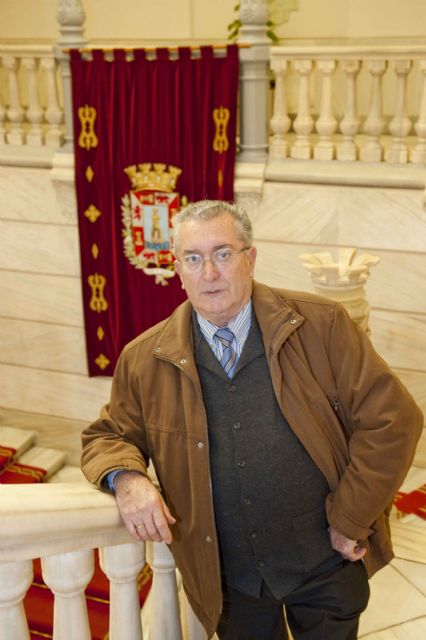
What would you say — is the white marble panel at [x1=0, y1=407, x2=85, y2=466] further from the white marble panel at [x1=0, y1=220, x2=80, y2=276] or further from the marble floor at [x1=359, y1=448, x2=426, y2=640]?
the marble floor at [x1=359, y1=448, x2=426, y2=640]

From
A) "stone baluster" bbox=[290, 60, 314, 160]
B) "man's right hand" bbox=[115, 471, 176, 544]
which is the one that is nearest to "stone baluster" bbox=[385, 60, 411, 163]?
"stone baluster" bbox=[290, 60, 314, 160]

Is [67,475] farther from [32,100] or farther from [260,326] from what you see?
[260,326]

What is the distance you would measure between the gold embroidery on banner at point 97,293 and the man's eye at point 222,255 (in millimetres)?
4880

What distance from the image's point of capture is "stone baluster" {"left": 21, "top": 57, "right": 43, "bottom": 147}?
23.0ft

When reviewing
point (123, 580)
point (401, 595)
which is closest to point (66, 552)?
point (123, 580)

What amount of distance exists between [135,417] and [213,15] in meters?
7.03

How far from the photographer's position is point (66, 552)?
77.3 inches

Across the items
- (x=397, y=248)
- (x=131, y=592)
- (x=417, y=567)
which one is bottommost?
(x=417, y=567)

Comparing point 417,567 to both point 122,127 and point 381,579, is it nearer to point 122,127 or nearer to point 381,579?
point 381,579

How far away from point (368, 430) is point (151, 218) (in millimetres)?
4722

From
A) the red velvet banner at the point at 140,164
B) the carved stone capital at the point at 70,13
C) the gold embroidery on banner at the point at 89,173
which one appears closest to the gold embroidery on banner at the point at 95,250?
the red velvet banner at the point at 140,164

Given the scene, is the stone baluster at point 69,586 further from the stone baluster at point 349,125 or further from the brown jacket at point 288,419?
the stone baluster at point 349,125

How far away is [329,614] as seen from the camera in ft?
8.14

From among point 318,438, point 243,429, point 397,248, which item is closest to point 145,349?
point 243,429
